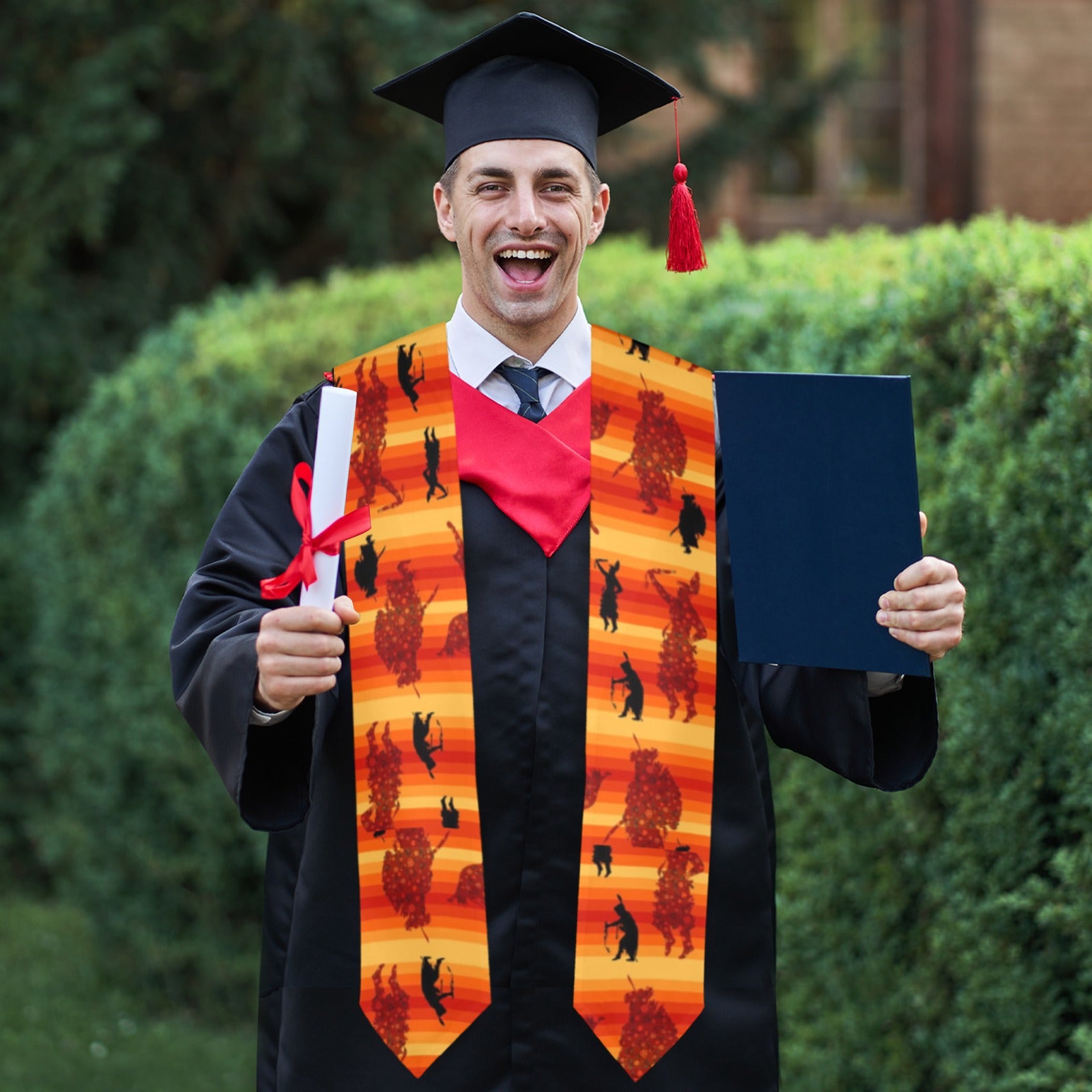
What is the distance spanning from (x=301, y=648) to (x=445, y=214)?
915 millimetres

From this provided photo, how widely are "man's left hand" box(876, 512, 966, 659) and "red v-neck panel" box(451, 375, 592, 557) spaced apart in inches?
22.4

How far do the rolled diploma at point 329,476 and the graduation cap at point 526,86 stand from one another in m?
0.68

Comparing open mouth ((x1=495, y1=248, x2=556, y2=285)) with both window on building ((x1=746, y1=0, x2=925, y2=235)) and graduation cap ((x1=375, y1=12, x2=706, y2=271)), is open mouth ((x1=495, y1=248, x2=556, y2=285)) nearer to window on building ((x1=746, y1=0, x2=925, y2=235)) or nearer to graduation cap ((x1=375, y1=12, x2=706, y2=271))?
graduation cap ((x1=375, y1=12, x2=706, y2=271))

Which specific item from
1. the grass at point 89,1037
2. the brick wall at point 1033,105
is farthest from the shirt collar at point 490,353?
the brick wall at point 1033,105

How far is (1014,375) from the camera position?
3.23m

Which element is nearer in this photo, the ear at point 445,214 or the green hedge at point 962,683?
the ear at point 445,214

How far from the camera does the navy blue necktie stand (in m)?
2.49

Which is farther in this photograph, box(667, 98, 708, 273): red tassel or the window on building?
the window on building

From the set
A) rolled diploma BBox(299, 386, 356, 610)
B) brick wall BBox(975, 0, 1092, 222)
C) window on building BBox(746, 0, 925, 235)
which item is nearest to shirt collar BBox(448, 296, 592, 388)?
rolled diploma BBox(299, 386, 356, 610)

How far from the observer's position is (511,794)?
2.34 m

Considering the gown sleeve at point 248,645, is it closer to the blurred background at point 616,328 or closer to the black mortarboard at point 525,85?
the black mortarboard at point 525,85

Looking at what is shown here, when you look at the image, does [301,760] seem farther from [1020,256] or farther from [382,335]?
[382,335]

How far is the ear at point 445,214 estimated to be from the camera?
8.28 feet

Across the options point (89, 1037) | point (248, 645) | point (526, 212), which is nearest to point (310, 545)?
point (248, 645)
